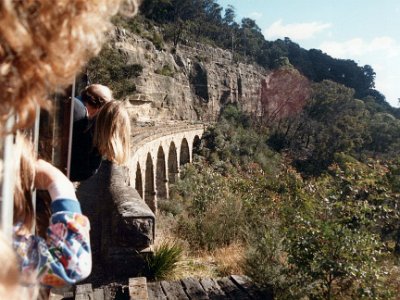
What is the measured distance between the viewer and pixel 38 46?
0.98 metres

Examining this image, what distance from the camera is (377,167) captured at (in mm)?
9141

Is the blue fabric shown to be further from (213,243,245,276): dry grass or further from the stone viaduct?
the stone viaduct

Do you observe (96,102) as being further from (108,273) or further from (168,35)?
(168,35)

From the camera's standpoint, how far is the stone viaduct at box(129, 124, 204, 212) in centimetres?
1445

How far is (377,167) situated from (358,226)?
4472mm

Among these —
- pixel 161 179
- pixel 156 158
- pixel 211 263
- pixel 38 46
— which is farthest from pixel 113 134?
pixel 161 179

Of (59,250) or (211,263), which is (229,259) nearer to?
(211,263)

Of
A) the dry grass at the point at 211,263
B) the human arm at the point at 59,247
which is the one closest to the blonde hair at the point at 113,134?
the human arm at the point at 59,247

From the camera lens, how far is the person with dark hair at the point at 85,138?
2344mm

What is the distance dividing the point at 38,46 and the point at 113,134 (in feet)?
3.62

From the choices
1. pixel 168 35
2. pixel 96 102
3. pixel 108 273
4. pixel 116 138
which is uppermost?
pixel 168 35

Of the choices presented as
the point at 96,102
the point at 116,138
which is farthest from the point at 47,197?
the point at 96,102

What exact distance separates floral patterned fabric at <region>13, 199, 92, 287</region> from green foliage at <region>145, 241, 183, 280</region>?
309cm

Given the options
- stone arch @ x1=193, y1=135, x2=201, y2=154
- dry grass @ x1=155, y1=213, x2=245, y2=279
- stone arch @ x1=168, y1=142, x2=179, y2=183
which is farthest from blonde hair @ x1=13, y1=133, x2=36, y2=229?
stone arch @ x1=193, y1=135, x2=201, y2=154
